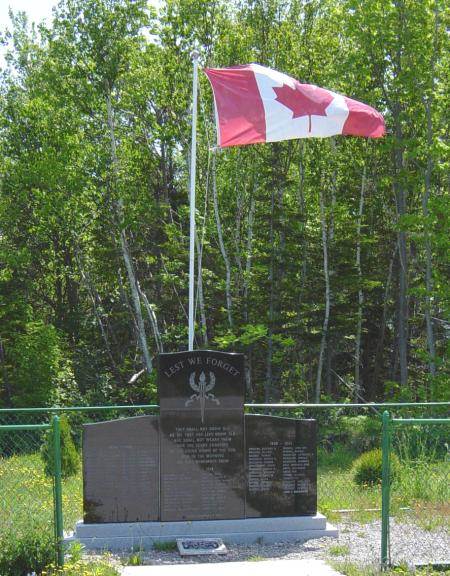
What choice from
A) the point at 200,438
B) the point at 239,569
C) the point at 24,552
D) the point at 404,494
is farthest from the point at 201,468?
the point at 404,494

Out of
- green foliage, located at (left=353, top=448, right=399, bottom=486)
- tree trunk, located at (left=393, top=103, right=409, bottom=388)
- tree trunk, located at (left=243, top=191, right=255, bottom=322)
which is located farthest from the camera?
tree trunk, located at (left=243, top=191, right=255, bottom=322)

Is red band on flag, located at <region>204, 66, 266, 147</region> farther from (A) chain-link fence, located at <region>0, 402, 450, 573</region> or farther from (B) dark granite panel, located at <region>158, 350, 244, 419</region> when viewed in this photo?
(A) chain-link fence, located at <region>0, 402, 450, 573</region>

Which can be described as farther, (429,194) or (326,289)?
(326,289)

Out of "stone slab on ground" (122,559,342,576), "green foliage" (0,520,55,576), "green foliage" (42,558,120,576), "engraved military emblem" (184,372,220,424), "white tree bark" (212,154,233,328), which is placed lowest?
"stone slab on ground" (122,559,342,576)

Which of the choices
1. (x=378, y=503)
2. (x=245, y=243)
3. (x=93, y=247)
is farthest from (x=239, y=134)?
(x=93, y=247)

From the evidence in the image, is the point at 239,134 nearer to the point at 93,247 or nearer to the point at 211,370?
the point at 211,370

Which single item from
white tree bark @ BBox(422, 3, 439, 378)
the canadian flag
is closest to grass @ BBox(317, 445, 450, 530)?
the canadian flag

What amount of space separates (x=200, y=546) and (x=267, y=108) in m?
5.92

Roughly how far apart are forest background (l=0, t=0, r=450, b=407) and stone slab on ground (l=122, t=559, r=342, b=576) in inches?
388

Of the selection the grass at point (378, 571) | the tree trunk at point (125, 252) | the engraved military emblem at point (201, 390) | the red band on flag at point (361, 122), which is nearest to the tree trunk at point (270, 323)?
the tree trunk at point (125, 252)

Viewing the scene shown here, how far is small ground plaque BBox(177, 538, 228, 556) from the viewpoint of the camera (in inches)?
300

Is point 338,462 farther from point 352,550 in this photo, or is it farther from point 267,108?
point 267,108

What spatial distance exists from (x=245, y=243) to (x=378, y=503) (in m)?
12.5

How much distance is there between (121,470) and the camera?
8.17 m
